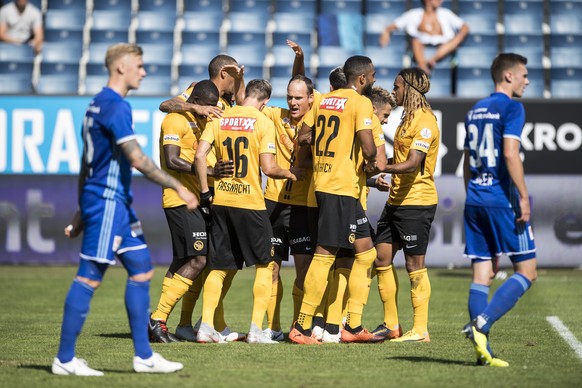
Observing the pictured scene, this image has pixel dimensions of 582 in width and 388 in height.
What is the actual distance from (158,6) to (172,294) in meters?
11.3

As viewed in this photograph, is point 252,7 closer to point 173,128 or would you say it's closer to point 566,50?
point 566,50

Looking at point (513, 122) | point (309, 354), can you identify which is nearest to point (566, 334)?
point (309, 354)

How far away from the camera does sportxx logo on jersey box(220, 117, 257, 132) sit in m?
9.03

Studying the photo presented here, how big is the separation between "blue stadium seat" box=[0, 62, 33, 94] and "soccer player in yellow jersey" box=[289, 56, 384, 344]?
1073cm

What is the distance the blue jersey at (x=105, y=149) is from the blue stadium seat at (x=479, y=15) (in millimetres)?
13171

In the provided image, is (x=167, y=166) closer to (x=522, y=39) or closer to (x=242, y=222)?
(x=242, y=222)

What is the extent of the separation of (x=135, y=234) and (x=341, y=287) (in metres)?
2.65

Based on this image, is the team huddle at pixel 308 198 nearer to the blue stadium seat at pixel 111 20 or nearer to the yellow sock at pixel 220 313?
the yellow sock at pixel 220 313

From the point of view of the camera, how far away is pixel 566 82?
1895 cm

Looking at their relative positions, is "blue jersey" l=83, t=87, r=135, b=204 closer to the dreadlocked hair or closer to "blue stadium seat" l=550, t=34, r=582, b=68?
the dreadlocked hair

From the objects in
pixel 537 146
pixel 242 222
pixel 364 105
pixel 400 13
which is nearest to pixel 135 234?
pixel 242 222

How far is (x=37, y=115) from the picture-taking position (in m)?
16.3

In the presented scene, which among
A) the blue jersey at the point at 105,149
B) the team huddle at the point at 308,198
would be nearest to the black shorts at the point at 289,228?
the team huddle at the point at 308,198

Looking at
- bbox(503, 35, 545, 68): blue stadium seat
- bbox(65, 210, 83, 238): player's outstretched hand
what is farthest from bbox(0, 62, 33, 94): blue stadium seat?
bbox(65, 210, 83, 238): player's outstretched hand
